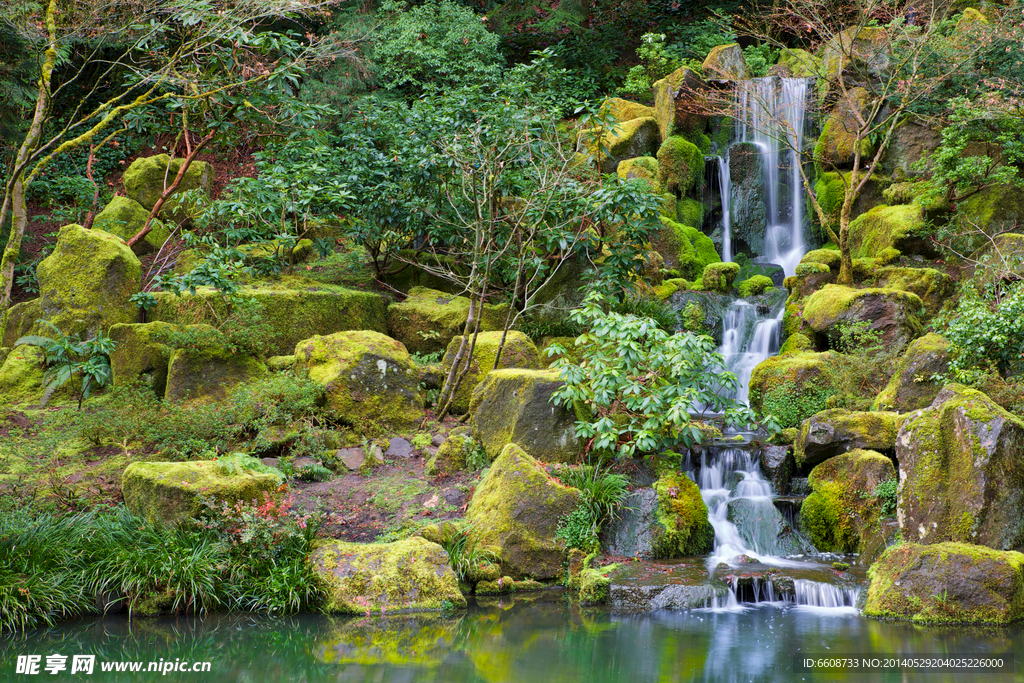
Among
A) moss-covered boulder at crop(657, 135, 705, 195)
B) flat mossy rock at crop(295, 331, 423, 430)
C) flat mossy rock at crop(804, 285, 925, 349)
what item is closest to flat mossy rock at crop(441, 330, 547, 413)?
flat mossy rock at crop(295, 331, 423, 430)

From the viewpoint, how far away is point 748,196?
17.4m

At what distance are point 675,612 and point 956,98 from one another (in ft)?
40.6

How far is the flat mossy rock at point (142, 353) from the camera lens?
10.4 metres

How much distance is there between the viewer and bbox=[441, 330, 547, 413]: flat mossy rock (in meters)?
11.1

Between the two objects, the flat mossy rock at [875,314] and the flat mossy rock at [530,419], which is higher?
the flat mossy rock at [875,314]

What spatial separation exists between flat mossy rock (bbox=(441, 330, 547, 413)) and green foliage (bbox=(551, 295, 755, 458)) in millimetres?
2190

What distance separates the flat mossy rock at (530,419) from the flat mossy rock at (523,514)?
2.47 feet

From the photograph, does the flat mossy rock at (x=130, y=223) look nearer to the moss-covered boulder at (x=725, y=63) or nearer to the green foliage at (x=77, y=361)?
the green foliage at (x=77, y=361)

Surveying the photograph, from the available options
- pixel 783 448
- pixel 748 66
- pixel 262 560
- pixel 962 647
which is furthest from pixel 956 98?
pixel 262 560

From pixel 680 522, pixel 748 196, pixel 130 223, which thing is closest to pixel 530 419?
pixel 680 522

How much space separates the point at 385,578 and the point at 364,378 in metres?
3.79

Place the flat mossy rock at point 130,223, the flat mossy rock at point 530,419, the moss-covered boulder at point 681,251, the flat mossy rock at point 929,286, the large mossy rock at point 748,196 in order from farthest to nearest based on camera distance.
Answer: the large mossy rock at point 748,196, the moss-covered boulder at point 681,251, the flat mossy rock at point 130,223, the flat mossy rock at point 929,286, the flat mossy rock at point 530,419

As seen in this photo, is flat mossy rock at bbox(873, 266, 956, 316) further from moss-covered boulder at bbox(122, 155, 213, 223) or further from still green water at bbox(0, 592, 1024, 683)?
moss-covered boulder at bbox(122, 155, 213, 223)

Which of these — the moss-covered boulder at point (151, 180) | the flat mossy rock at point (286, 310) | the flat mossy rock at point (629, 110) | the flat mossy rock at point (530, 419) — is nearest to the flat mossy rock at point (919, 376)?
the flat mossy rock at point (530, 419)
